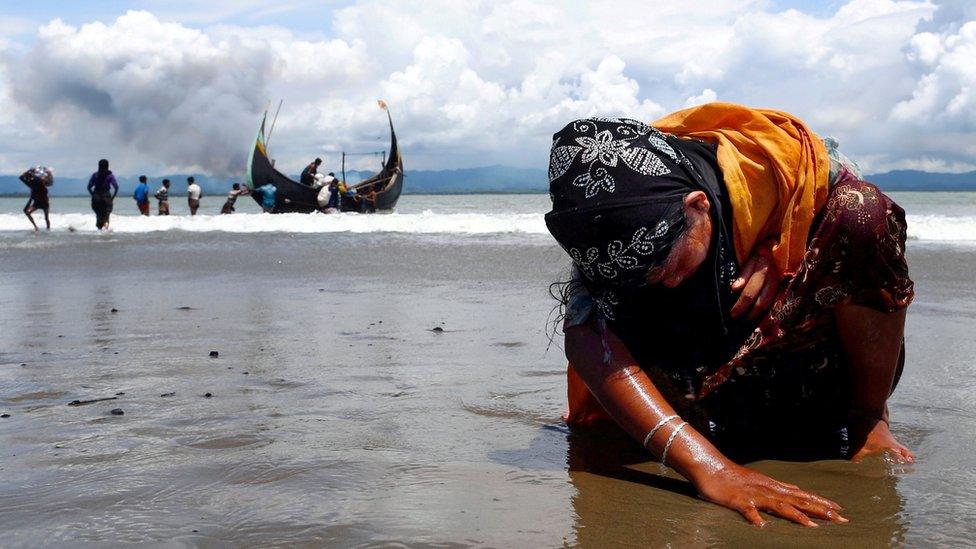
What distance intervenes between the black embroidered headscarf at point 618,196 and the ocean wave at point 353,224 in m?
12.3

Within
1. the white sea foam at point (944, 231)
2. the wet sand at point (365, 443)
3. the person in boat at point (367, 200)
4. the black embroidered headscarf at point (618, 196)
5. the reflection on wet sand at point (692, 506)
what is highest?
the person in boat at point (367, 200)

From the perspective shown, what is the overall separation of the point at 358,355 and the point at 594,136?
2.10 m

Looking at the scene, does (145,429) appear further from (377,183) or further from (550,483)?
→ (377,183)

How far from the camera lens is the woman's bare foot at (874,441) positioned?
2.18 meters

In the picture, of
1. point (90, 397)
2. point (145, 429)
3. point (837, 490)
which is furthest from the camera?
point (90, 397)

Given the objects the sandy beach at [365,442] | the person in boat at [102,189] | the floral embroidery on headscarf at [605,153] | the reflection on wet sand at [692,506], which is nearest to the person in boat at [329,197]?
the person in boat at [102,189]

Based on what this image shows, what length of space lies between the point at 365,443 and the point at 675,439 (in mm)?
877

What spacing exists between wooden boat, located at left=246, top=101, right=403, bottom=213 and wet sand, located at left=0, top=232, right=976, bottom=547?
68.6 feet

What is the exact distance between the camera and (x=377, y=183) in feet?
101

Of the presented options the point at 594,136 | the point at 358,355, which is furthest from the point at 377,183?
the point at 594,136

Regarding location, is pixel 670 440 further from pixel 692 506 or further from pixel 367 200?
pixel 367 200

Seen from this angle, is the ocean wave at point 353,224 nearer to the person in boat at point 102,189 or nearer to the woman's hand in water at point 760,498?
the person in boat at point 102,189

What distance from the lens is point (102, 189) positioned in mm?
16875

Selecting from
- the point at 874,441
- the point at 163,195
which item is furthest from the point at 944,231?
the point at 163,195
